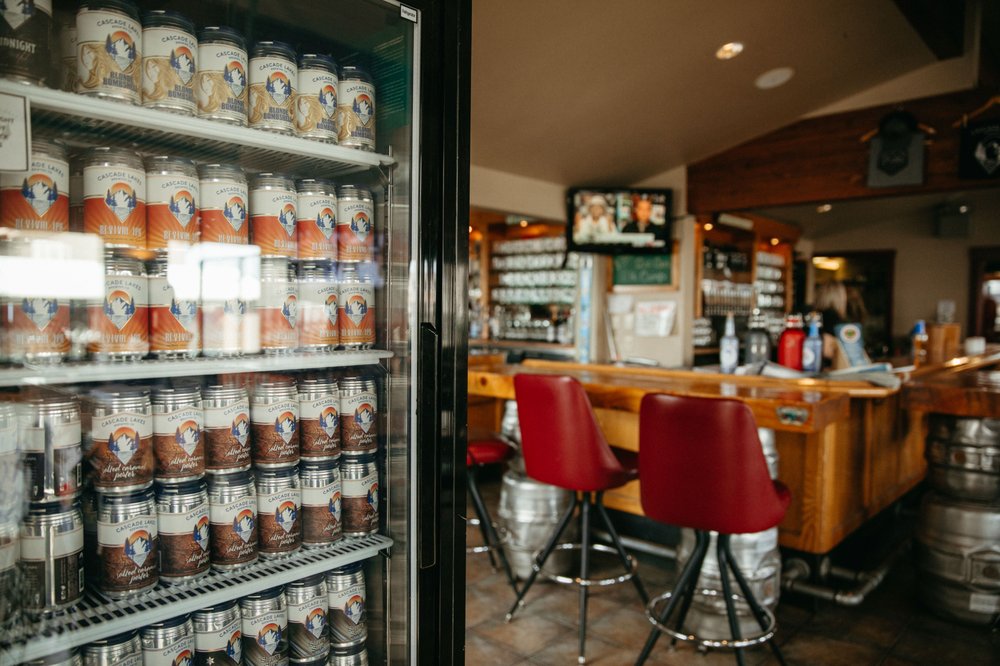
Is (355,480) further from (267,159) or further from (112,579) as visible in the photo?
(267,159)

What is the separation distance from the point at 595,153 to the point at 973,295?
22.1ft

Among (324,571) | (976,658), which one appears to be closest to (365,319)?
(324,571)

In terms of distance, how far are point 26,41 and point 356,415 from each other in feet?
3.01

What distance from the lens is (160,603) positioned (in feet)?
3.81

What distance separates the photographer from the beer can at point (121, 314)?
44.9 inches

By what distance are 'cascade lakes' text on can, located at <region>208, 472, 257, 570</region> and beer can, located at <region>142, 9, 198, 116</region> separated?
74cm

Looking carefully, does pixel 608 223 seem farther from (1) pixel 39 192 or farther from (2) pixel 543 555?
(1) pixel 39 192

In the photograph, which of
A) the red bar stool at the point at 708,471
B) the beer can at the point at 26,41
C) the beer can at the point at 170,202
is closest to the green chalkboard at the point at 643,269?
the red bar stool at the point at 708,471

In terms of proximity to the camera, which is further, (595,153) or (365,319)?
(595,153)

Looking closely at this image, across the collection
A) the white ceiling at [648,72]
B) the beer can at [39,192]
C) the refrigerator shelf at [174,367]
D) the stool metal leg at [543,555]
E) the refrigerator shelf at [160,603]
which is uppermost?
the white ceiling at [648,72]

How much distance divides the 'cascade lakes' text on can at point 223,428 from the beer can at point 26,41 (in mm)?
626

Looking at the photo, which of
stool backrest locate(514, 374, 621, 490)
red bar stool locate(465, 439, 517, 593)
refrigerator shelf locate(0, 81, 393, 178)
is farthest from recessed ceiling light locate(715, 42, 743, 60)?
refrigerator shelf locate(0, 81, 393, 178)

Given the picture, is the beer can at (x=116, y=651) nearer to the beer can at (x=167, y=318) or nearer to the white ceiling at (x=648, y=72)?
the beer can at (x=167, y=318)

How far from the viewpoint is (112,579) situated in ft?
3.76
